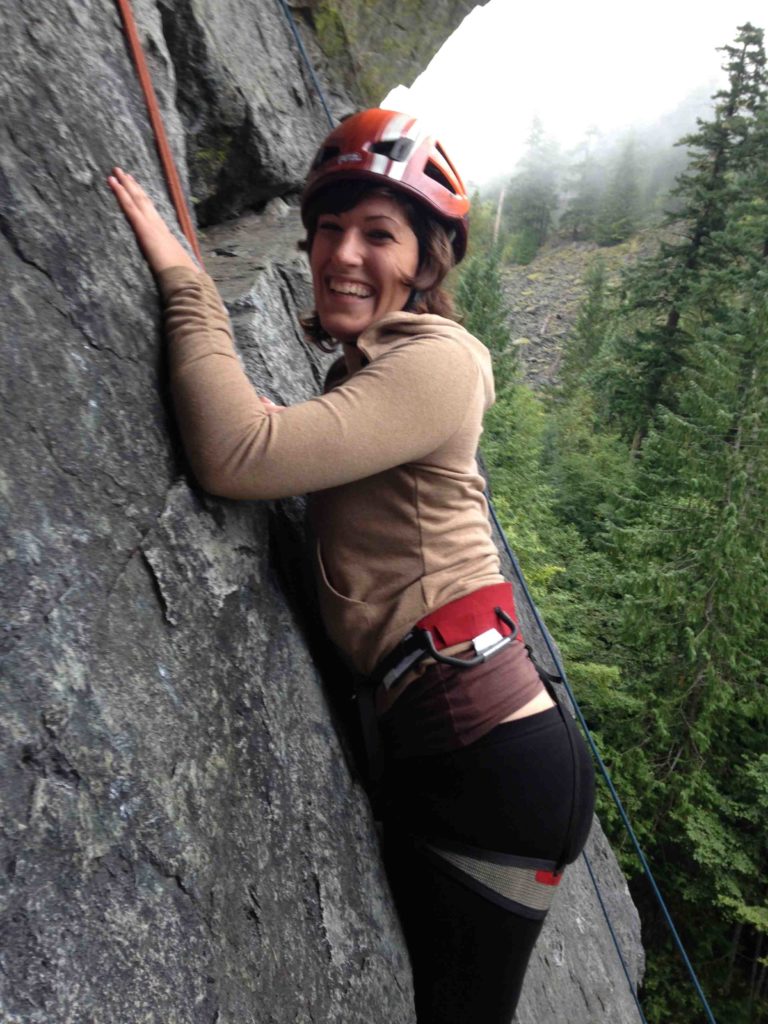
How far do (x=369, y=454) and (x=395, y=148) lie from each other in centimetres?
109

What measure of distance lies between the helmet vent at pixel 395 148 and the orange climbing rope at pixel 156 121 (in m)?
0.70

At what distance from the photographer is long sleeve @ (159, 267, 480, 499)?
5.80 feet

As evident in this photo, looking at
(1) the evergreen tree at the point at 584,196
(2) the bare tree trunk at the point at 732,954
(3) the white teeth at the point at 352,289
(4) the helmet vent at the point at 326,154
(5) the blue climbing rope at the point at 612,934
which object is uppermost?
(4) the helmet vent at the point at 326,154

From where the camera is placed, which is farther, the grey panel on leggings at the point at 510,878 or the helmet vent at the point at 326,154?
the helmet vent at the point at 326,154

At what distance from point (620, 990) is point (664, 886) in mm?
11443

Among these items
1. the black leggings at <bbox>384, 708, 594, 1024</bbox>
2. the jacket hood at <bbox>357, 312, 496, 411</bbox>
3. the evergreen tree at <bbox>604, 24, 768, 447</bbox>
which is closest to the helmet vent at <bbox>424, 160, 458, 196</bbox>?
the jacket hood at <bbox>357, 312, 496, 411</bbox>

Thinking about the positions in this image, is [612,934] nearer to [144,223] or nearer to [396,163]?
[396,163]

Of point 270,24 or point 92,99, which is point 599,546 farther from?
point 92,99

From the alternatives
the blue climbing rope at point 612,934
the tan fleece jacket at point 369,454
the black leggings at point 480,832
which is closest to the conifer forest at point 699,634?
the blue climbing rope at point 612,934

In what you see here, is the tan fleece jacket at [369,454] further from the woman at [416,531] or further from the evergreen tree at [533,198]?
the evergreen tree at [533,198]

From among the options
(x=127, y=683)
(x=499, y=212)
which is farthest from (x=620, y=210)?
(x=127, y=683)

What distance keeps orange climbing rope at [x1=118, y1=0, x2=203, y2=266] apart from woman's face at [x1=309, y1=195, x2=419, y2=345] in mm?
506

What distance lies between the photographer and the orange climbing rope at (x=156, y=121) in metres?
2.32

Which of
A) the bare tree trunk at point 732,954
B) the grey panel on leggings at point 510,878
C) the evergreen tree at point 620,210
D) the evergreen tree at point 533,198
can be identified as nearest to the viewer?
the grey panel on leggings at point 510,878
